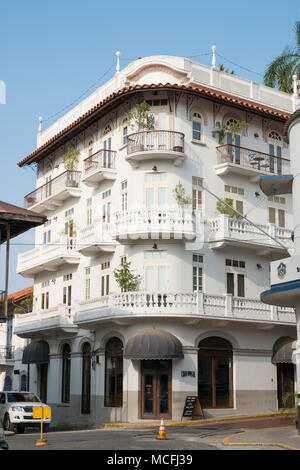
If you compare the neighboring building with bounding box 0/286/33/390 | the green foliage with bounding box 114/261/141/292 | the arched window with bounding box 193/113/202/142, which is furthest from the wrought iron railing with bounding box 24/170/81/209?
the green foliage with bounding box 114/261/141/292

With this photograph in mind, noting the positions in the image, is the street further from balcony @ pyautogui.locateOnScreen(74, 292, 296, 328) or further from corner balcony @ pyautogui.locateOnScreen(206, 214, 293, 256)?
corner balcony @ pyautogui.locateOnScreen(206, 214, 293, 256)

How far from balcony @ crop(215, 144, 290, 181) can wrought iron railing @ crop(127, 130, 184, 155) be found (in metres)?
2.94

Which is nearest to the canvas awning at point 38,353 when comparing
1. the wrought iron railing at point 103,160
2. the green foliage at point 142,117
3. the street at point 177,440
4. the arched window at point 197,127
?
the wrought iron railing at point 103,160

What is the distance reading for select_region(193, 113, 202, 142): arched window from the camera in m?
38.0

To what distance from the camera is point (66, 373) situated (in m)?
41.8

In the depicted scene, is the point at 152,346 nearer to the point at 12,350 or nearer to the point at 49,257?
the point at 49,257

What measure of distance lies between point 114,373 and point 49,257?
982 centimetres

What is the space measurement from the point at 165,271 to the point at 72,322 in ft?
25.2

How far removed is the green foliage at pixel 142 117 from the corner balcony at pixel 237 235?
21.0ft

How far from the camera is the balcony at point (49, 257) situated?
41094mm

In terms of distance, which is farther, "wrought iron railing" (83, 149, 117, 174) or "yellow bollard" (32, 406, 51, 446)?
"wrought iron railing" (83, 149, 117, 174)

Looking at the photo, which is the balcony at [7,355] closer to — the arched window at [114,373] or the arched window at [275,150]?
the arched window at [114,373]
